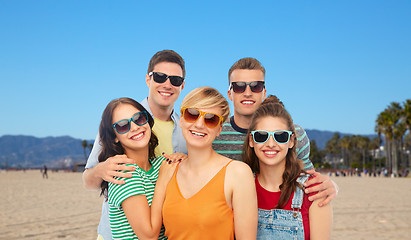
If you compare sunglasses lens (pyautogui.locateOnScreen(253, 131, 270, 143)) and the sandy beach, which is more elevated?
sunglasses lens (pyautogui.locateOnScreen(253, 131, 270, 143))

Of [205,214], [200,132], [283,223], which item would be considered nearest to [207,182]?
[205,214]

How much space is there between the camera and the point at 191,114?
2.82 metres

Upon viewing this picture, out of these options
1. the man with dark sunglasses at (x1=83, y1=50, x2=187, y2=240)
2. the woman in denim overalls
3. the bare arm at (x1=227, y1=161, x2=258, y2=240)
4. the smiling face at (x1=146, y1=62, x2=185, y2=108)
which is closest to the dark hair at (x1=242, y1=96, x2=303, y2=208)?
the woman in denim overalls

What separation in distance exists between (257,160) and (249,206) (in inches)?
30.8

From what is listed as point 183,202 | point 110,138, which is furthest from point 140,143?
point 183,202

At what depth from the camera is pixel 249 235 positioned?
Result: 264 cm

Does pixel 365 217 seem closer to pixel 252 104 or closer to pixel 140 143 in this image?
pixel 252 104

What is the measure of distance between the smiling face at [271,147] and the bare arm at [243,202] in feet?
1.71

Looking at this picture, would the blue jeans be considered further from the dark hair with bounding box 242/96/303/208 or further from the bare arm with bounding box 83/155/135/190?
the bare arm with bounding box 83/155/135/190

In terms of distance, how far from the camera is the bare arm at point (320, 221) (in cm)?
287

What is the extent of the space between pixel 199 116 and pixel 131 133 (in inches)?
27.8

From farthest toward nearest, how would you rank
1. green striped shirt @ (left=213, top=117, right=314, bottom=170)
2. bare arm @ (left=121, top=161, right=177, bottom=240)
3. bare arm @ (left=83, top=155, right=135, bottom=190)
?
green striped shirt @ (left=213, top=117, right=314, bottom=170) → bare arm @ (left=83, top=155, right=135, bottom=190) → bare arm @ (left=121, top=161, right=177, bottom=240)

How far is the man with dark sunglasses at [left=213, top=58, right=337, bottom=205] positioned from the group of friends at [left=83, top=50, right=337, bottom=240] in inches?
32.4

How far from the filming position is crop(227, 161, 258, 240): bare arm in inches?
103
